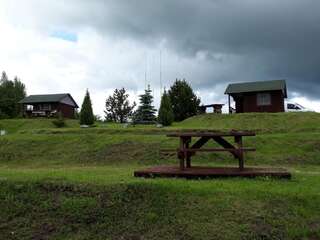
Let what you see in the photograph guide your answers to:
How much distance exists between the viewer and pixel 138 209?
276 inches

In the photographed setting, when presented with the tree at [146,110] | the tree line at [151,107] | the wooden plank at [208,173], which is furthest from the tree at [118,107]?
the wooden plank at [208,173]

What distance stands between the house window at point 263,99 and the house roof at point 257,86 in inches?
22.9

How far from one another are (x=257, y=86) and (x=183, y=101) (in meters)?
14.8

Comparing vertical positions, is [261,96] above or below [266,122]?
above

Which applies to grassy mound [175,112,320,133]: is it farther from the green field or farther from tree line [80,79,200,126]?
the green field

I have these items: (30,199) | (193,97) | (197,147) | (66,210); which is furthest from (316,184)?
(193,97)

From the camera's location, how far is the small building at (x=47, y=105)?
54.4 m

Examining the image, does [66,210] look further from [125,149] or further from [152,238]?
[125,149]

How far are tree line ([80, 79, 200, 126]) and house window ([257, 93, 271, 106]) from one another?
27.0 feet

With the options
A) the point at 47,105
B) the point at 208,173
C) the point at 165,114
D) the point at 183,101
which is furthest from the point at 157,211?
the point at 47,105

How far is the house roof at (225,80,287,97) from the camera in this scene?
36.3 metres

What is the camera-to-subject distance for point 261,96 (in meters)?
36.8

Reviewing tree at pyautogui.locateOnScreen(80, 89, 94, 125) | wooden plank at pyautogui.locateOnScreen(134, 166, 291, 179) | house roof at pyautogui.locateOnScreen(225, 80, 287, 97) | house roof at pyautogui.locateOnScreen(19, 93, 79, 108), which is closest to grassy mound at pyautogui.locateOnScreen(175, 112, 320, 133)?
house roof at pyautogui.locateOnScreen(225, 80, 287, 97)

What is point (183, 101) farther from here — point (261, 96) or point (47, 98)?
point (47, 98)
